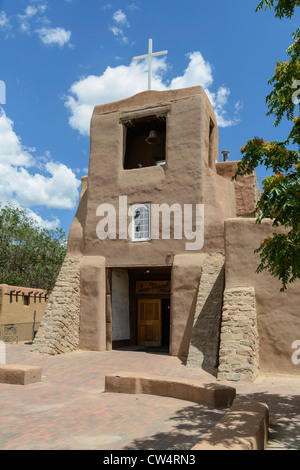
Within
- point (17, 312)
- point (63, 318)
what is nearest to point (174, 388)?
point (63, 318)

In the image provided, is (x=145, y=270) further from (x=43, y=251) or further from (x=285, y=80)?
(x=43, y=251)

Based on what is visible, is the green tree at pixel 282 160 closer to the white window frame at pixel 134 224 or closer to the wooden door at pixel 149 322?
the white window frame at pixel 134 224

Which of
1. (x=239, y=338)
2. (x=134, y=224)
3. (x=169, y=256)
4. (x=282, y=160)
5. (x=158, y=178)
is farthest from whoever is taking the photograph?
(x=134, y=224)

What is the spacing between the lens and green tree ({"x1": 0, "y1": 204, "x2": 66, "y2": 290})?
1278 inches

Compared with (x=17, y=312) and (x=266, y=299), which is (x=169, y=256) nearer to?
(x=266, y=299)

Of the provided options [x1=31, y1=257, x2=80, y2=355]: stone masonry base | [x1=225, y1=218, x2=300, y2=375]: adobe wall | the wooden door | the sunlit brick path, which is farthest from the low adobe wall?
the wooden door

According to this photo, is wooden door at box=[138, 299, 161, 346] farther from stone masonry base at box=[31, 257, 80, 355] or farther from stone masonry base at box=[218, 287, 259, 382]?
stone masonry base at box=[218, 287, 259, 382]

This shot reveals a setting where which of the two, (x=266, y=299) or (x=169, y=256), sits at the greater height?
(x=169, y=256)

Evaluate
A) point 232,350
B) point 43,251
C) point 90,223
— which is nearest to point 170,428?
point 232,350

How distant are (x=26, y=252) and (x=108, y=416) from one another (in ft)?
90.2

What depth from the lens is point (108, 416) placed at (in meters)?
7.36

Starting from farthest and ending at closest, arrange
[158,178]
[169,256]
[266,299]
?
[158,178] < [169,256] < [266,299]

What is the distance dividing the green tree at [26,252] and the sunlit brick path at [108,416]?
2187 cm

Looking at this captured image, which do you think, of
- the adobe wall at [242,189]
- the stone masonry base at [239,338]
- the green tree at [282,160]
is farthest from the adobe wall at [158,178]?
the green tree at [282,160]
